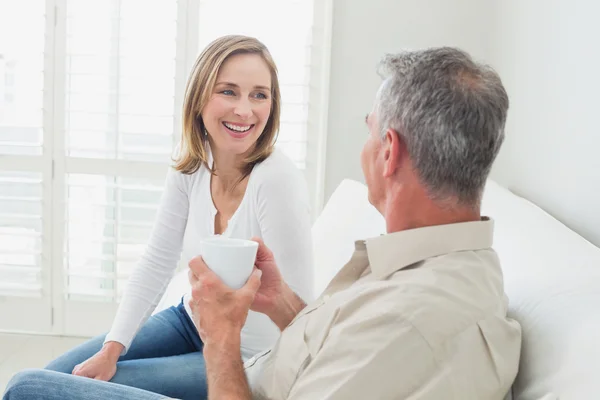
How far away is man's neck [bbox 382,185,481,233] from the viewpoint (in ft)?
3.57

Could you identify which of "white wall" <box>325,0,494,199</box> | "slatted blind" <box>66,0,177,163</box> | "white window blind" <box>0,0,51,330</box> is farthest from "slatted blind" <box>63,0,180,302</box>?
"white wall" <box>325,0,494,199</box>

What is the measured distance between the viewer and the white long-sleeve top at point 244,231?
1.54 m

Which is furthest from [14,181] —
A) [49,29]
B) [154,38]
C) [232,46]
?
[232,46]

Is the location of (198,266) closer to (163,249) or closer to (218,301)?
(218,301)

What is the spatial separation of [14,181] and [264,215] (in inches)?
78.2

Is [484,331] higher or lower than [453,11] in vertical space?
lower

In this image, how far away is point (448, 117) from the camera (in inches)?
40.4

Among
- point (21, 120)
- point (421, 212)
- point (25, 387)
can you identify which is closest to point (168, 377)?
point (25, 387)

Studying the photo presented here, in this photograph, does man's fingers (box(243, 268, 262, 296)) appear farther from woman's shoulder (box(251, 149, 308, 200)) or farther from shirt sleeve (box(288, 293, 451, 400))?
woman's shoulder (box(251, 149, 308, 200))

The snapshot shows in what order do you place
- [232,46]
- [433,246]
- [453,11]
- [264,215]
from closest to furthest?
[433,246], [264,215], [232,46], [453,11]

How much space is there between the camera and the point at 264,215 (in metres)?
1.56

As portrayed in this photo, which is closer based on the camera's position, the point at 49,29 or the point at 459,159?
the point at 459,159

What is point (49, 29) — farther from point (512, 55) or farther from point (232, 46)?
point (512, 55)

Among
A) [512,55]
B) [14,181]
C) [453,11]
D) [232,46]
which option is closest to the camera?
[232,46]
